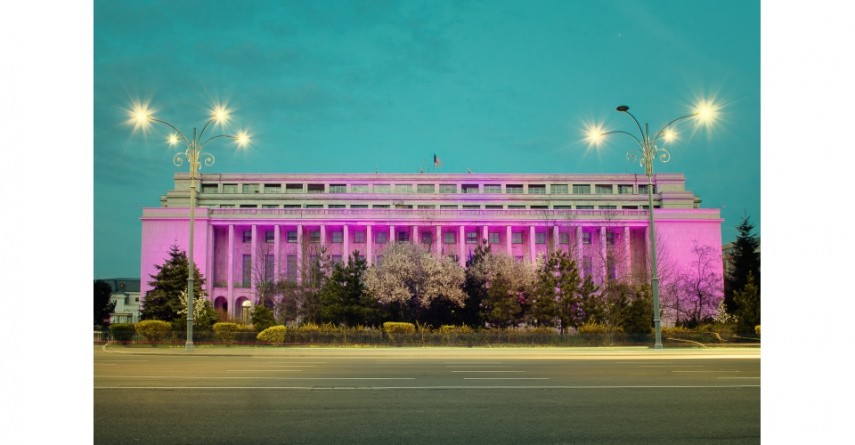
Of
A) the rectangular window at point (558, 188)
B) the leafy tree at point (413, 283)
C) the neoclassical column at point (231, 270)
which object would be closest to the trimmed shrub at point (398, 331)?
the leafy tree at point (413, 283)

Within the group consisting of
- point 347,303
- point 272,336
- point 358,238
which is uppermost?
point 358,238

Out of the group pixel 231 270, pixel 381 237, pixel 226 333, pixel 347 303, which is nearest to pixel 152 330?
pixel 226 333

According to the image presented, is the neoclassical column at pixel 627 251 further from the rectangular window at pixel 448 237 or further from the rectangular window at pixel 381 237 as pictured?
the rectangular window at pixel 381 237

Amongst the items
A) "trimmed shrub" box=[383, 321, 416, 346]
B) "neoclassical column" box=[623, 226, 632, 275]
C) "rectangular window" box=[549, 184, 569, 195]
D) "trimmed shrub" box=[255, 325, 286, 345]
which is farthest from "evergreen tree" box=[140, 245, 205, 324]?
"rectangular window" box=[549, 184, 569, 195]

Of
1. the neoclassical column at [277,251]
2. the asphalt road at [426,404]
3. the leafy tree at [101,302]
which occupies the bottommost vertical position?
the leafy tree at [101,302]

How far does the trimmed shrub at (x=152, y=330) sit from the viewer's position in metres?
30.9

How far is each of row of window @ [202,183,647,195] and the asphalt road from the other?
6988 centimetres

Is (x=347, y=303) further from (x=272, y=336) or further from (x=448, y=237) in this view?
(x=448, y=237)

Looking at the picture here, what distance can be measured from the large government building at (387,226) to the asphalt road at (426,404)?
2034 inches

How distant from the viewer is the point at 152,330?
3105 cm

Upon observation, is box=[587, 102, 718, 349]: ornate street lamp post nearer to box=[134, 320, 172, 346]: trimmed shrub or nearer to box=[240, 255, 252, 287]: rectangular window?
box=[134, 320, 172, 346]: trimmed shrub

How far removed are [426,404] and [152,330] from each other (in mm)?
24227
